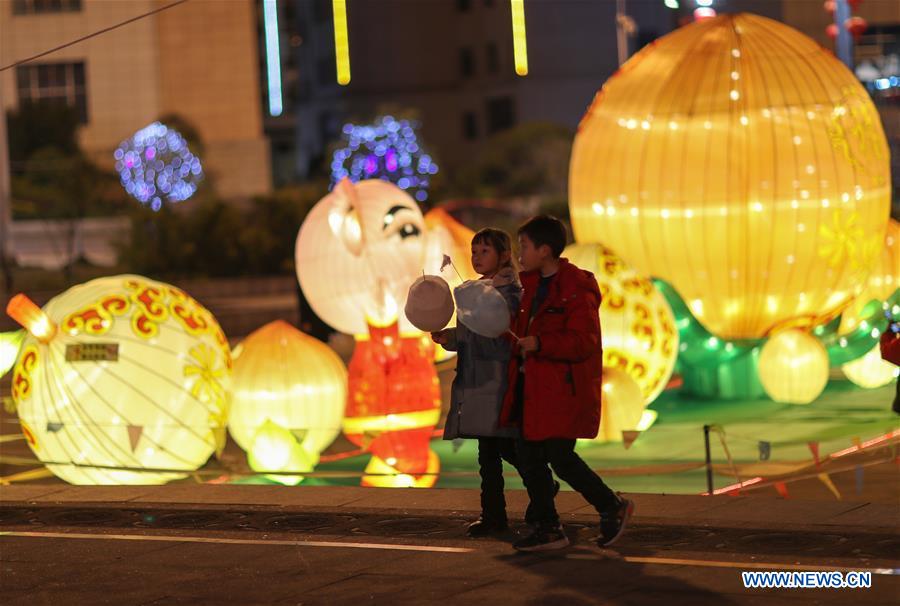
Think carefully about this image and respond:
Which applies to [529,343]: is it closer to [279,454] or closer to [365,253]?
[279,454]

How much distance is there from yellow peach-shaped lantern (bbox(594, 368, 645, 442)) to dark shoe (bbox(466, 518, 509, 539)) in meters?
4.71

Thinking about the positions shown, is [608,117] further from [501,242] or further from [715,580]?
[715,580]

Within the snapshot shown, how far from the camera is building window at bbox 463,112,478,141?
223 feet

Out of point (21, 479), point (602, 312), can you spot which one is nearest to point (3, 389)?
point (21, 479)

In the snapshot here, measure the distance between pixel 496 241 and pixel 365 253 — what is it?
5.73m

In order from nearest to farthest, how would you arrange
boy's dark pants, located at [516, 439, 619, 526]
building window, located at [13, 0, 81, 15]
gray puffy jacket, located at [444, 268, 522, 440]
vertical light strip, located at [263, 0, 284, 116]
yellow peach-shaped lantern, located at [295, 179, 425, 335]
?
boy's dark pants, located at [516, 439, 619, 526] → gray puffy jacket, located at [444, 268, 522, 440] → yellow peach-shaped lantern, located at [295, 179, 425, 335] → vertical light strip, located at [263, 0, 284, 116] → building window, located at [13, 0, 81, 15]

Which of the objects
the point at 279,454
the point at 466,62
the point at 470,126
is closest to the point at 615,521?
the point at 279,454

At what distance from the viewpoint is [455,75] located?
69500 millimetres

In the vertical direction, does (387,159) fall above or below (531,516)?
above

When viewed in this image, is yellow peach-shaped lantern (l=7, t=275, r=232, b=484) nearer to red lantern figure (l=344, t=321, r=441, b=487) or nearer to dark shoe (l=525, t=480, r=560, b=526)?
red lantern figure (l=344, t=321, r=441, b=487)

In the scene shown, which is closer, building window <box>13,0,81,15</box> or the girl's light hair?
the girl's light hair

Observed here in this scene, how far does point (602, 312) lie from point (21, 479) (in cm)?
481

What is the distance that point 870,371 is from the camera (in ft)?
49.7

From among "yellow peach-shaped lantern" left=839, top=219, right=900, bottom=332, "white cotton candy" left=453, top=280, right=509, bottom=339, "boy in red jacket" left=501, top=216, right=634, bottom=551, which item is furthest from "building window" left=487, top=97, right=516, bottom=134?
"white cotton candy" left=453, top=280, right=509, bottom=339
